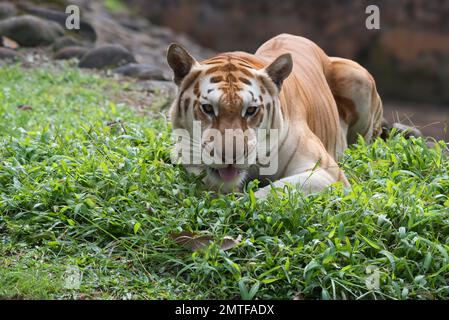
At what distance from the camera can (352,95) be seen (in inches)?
257

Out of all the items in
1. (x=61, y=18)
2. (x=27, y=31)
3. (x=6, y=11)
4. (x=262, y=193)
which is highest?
(x=6, y=11)

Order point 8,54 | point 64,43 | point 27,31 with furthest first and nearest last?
point 64,43 → point 27,31 → point 8,54

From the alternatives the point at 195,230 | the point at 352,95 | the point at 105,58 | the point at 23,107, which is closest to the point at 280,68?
the point at 195,230

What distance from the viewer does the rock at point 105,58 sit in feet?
30.4

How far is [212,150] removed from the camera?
183 inches

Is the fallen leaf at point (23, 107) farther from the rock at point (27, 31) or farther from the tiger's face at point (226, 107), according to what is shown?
the rock at point (27, 31)

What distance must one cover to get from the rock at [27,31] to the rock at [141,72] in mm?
1280

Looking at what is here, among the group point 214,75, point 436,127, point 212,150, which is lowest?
point 436,127

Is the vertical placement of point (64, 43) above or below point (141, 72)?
above

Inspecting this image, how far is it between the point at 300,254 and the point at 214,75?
1237 millimetres

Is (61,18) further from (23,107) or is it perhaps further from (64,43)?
(23,107)

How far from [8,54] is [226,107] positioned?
5.23 metres
